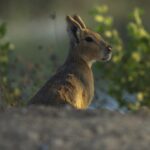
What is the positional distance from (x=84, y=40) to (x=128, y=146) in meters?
4.90

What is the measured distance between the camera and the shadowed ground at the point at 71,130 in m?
6.44

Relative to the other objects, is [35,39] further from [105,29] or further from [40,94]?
[40,94]

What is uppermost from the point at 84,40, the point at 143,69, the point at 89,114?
the point at 89,114

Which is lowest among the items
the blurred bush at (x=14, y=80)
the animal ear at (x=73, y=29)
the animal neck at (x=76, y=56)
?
the blurred bush at (x=14, y=80)

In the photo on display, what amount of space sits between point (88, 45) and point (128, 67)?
1036 mm

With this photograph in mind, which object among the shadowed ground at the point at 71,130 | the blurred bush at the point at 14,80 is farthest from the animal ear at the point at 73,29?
the shadowed ground at the point at 71,130

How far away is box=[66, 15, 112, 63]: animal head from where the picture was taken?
A: 1115cm

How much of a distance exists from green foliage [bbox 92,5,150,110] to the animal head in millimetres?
710

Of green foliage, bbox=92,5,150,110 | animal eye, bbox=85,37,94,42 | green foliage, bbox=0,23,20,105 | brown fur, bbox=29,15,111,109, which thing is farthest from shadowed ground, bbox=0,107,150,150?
green foliage, bbox=92,5,150,110

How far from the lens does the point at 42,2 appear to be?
25422mm

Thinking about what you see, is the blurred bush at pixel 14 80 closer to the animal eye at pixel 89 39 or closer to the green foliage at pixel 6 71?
the green foliage at pixel 6 71

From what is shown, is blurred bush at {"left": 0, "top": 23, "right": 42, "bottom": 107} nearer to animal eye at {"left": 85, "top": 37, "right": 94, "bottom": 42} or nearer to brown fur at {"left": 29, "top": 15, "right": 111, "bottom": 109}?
brown fur at {"left": 29, "top": 15, "right": 111, "bottom": 109}

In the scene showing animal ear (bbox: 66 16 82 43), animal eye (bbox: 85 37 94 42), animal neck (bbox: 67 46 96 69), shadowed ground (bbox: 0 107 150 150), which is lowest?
animal neck (bbox: 67 46 96 69)

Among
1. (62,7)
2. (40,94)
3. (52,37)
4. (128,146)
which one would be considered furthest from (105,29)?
(62,7)
